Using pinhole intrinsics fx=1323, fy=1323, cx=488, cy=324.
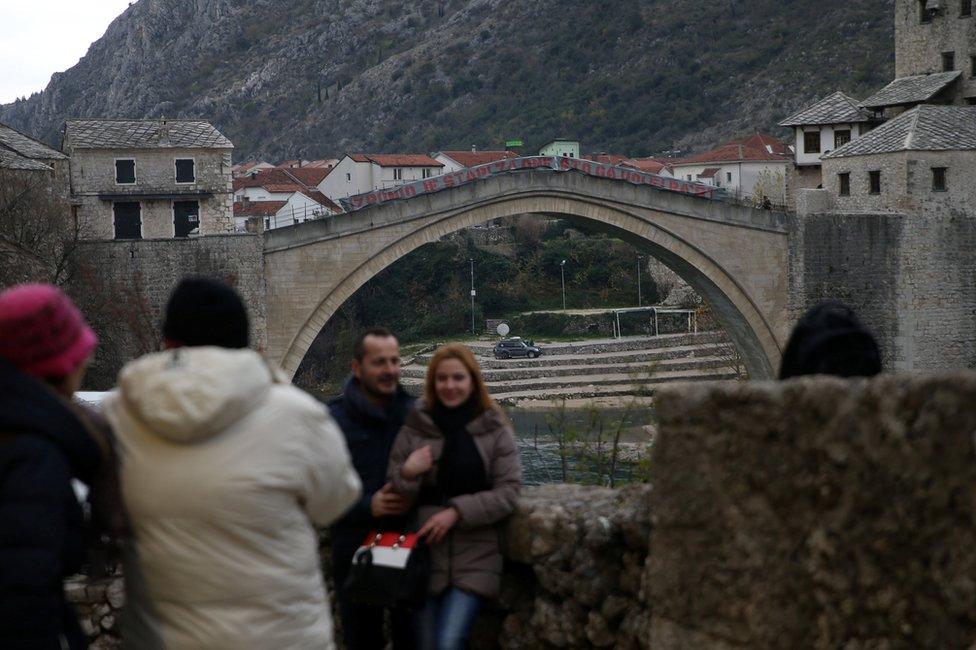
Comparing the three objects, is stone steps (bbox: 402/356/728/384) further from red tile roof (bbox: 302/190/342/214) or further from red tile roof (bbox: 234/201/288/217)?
red tile roof (bbox: 302/190/342/214)

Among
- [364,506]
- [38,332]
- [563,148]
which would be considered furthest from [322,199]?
[38,332]

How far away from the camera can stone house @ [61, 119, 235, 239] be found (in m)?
27.5

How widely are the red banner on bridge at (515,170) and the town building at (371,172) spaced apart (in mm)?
30896

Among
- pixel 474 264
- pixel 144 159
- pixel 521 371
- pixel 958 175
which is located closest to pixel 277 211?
pixel 474 264

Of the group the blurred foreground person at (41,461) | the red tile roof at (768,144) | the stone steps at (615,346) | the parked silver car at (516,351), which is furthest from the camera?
the red tile roof at (768,144)

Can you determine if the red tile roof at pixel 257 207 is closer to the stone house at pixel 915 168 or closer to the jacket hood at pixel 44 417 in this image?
the stone house at pixel 915 168

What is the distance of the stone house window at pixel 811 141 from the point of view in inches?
1294

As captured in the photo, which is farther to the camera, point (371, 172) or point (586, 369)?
point (371, 172)

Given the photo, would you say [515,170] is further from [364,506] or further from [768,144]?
[768,144]

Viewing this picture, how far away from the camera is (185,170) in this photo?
2906 cm

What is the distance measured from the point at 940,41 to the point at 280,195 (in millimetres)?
31539

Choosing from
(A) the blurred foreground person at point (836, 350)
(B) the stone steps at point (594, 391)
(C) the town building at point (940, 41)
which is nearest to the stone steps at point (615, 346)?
(B) the stone steps at point (594, 391)

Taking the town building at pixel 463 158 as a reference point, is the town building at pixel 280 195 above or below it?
below

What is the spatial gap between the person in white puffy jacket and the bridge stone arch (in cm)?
2165
